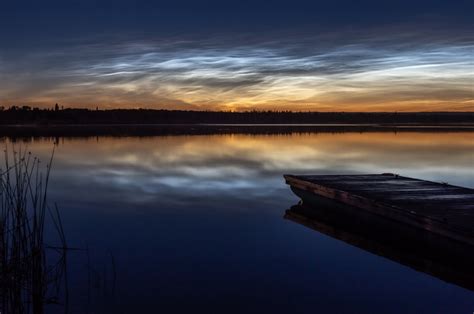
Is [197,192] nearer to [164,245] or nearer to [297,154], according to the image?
[164,245]

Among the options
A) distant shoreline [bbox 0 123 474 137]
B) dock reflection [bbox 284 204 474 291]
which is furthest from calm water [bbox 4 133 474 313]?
distant shoreline [bbox 0 123 474 137]

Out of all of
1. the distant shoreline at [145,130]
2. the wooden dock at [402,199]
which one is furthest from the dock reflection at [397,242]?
the distant shoreline at [145,130]

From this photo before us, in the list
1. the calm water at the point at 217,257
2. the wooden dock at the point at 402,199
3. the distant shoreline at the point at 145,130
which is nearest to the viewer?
the calm water at the point at 217,257

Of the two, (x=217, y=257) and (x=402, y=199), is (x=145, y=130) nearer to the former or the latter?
(x=402, y=199)

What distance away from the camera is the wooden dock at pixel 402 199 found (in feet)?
26.1

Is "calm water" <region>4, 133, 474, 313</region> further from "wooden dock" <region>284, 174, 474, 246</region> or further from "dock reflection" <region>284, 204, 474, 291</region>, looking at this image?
"wooden dock" <region>284, 174, 474, 246</region>

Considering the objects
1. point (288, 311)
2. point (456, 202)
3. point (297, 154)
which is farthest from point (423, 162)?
point (288, 311)

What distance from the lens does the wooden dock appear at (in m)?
7.95

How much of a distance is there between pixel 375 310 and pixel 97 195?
408 inches

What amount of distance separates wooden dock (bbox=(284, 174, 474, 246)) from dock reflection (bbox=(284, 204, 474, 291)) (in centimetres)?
16

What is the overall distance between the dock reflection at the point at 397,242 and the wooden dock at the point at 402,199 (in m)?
0.16

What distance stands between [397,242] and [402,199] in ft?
4.85

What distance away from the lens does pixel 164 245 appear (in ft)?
29.8

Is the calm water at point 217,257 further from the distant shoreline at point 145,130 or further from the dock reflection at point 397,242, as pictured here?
the distant shoreline at point 145,130
